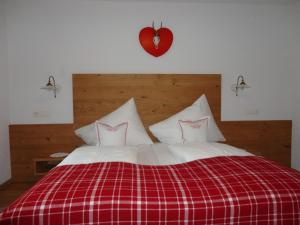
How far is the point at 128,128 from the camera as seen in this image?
276 cm

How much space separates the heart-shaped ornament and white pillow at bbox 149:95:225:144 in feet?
2.65

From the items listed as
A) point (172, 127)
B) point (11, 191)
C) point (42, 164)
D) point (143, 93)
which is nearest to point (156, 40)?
point (143, 93)

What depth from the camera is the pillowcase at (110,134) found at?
2527 mm

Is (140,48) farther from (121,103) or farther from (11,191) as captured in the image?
(11,191)

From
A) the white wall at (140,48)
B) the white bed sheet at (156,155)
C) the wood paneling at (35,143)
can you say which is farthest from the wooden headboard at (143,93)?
the white bed sheet at (156,155)

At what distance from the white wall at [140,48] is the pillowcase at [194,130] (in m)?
0.66

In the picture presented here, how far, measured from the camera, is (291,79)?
3219 mm

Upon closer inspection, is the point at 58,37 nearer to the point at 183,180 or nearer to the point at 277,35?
the point at 183,180

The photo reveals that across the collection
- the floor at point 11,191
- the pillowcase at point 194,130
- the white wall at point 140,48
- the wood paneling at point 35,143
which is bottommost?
the floor at point 11,191

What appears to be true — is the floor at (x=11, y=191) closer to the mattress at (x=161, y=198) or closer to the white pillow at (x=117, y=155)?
the white pillow at (x=117, y=155)

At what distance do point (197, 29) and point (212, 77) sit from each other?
649mm

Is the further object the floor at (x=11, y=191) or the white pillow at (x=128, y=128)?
the white pillow at (x=128, y=128)

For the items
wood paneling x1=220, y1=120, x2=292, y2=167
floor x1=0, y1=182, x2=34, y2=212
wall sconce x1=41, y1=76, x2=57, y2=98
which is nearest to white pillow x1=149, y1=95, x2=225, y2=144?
wood paneling x1=220, y1=120, x2=292, y2=167

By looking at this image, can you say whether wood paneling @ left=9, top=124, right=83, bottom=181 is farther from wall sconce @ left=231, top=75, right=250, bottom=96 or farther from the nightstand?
wall sconce @ left=231, top=75, right=250, bottom=96
